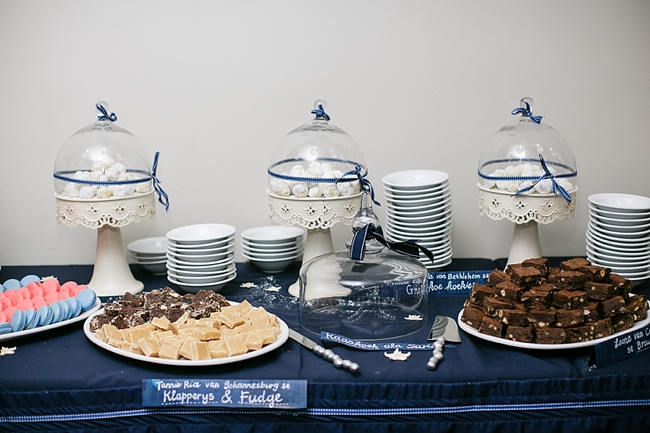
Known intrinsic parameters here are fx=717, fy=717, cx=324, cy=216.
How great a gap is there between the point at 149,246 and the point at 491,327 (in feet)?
3.63

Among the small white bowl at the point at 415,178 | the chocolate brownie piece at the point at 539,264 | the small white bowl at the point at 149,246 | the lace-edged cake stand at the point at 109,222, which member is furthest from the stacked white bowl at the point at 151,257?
the chocolate brownie piece at the point at 539,264

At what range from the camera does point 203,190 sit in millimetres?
2336

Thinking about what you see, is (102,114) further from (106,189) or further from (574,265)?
(574,265)

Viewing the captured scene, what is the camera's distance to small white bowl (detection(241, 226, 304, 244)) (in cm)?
A: 209

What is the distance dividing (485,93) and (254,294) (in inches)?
39.4

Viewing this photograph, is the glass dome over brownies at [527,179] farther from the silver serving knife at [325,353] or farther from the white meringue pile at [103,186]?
the white meringue pile at [103,186]

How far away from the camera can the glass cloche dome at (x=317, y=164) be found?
1.85 meters

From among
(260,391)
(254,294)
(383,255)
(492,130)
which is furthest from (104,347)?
(492,130)

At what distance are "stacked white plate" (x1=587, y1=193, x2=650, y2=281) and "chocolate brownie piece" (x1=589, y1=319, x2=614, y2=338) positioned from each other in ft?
1.48

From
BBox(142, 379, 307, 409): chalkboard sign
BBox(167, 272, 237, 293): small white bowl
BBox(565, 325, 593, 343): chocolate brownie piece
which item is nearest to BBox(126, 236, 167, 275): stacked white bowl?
BBox(167, 272, 237, 293): small white bowl

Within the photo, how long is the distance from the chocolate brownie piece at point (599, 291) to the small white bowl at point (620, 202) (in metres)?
0.43

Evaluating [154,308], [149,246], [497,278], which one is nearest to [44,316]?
[154,308]

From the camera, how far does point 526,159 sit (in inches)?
78.4

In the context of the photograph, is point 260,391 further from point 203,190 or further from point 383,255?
point 203,190
